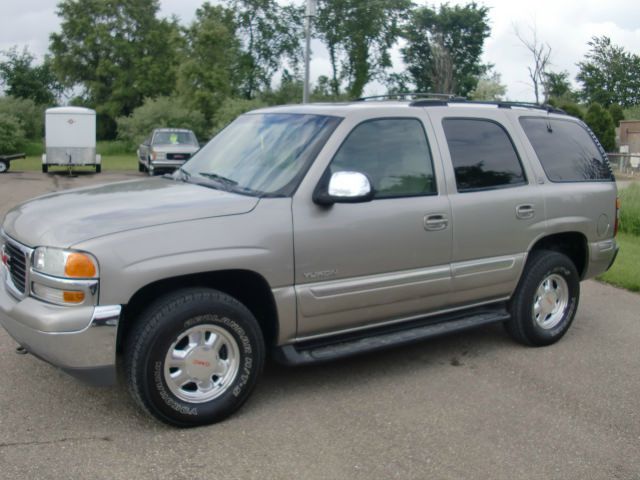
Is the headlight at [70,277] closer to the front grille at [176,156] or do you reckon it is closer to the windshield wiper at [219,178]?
the windshield wiper at [219,178]

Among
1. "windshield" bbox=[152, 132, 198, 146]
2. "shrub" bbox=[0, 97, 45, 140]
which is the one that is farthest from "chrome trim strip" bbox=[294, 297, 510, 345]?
"shrub" bbox=[0, 97, 45, 140]

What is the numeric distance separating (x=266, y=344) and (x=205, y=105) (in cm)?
4035

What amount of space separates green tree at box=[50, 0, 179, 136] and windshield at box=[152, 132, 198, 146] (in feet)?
116

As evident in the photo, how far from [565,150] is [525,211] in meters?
0.89

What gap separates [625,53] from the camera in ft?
240

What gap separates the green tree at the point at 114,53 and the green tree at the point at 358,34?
13374 mm

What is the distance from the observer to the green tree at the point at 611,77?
72125 mm

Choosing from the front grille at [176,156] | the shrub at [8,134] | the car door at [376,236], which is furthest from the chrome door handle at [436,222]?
the shrub at [8,134]

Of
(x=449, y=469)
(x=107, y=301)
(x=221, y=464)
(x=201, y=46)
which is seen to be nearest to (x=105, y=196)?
(x=107, y=301)

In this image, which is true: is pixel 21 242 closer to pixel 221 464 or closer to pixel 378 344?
pixel 221 464

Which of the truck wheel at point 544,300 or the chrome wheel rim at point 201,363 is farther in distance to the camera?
the truck wheel at point 544,300

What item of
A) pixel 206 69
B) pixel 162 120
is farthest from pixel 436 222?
pixel 206 69

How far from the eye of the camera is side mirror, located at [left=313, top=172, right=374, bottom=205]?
4.34m

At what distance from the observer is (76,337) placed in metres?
3.73
